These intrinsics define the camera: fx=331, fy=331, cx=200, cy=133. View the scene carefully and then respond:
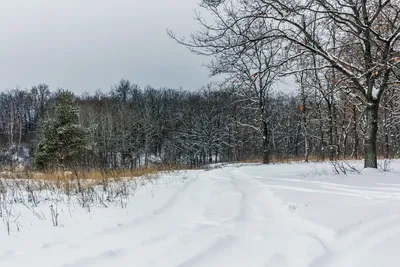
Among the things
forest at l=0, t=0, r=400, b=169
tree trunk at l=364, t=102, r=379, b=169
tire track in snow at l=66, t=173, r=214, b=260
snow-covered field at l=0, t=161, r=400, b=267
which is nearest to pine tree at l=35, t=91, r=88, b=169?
forest at l=0, t=0, r=400, b=169

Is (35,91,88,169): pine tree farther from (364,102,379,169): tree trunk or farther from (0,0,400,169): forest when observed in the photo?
(364,102,379,169): tree trunk

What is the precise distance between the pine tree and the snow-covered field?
22779mm

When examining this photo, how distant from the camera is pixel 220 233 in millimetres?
3713

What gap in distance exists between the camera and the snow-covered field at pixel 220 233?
9.58 feet

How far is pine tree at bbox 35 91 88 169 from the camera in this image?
27031 mm

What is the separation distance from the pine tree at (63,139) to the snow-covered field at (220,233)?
22.8 m

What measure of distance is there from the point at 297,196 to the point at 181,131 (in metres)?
61.0

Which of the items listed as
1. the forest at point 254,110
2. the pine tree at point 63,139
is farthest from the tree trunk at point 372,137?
the pine tree at point 63,139

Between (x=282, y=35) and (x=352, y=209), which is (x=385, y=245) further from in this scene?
(x=282, y=35)

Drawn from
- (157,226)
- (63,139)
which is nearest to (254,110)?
(63,139)

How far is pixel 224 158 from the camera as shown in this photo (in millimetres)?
62281

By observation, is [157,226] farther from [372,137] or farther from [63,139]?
[63,139]

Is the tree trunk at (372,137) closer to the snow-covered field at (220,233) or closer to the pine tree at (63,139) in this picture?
the snow-covered field at (220,233)

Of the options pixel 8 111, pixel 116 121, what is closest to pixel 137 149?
pixel 116 121
